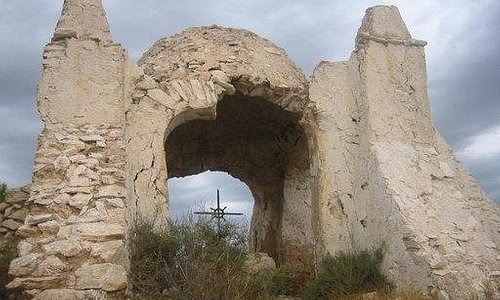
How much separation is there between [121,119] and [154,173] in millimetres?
798

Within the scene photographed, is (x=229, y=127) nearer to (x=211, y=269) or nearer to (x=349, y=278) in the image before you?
(x=349, y=278)

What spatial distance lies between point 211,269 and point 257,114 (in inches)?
176

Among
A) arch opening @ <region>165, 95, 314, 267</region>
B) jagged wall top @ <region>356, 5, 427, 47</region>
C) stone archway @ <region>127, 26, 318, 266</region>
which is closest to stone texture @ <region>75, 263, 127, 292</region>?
stone archway @ <region>127, 26, 318, 266</region>

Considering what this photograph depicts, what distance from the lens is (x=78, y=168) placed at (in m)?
6.10

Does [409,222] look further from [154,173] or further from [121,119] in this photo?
[121,119]

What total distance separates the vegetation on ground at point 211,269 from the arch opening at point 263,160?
103 inches

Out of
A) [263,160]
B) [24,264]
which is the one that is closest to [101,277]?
[24,264]

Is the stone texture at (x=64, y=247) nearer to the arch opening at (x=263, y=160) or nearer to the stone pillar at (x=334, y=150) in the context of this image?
the stone pillar at (x=334, y=150)

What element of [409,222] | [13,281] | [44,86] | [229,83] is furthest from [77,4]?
[409,222]

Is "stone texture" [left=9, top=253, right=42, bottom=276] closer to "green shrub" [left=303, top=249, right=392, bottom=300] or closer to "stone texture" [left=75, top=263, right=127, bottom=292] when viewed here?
"stone texture" [left=75, top=263, right=127, bottom=292]

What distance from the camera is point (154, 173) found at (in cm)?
686

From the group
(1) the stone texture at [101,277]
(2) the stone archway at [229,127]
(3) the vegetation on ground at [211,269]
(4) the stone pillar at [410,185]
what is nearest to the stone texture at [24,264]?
(1) the stone texture at [101,277]

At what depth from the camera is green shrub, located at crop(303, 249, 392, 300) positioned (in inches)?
263

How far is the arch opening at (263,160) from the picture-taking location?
984 centimetres
